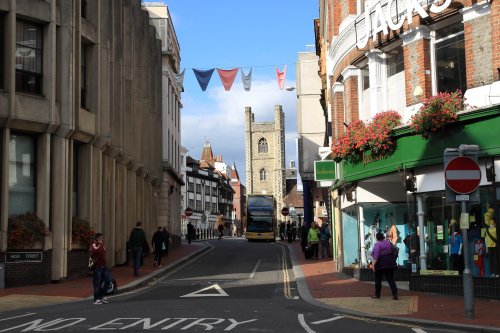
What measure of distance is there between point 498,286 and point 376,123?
5783 millimetres

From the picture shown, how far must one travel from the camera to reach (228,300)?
54.4 ft

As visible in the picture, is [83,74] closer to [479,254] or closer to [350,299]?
[350,299]

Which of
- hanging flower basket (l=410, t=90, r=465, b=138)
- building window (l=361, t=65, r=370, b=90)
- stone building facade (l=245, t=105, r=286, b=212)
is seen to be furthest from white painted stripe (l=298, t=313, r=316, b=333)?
stone building facade (l=245, t=105, r=286, b=212)

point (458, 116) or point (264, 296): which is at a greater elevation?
point (458, 116)

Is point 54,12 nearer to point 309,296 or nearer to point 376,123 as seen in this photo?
point 376,123

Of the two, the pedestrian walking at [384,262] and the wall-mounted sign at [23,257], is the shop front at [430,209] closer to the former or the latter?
the pedestrian walking at [384,262]

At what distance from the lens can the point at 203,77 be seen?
28562 mm

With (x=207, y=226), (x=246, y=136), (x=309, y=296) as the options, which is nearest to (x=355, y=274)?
(x=309, y=296)

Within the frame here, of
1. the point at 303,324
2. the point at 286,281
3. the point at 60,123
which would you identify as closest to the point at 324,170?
the point at 286,281

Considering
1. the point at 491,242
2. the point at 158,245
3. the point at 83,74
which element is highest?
the point at 83,74

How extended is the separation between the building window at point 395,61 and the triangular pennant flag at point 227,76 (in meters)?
9.59

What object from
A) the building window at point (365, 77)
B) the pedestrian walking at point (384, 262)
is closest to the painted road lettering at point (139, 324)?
the pedestrian walking at point (384, 262)

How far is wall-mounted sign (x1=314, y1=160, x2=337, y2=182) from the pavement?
340 centimetres

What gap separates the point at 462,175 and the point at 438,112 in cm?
381
